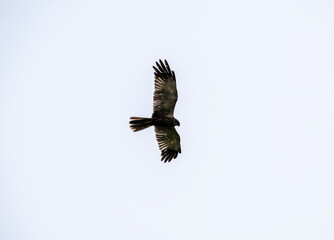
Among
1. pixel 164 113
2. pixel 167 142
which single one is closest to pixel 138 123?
pixel 164 113

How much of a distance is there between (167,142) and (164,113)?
1.46m

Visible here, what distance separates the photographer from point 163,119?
17.7m

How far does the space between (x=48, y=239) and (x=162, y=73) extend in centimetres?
11183

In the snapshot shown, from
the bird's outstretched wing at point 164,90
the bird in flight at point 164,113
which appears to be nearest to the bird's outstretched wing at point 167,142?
the bird in flight at point 164,113

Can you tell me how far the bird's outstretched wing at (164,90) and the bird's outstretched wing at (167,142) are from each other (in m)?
0.83

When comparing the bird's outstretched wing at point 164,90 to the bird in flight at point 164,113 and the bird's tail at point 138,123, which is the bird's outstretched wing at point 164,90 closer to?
the bird in flight at point 164,113

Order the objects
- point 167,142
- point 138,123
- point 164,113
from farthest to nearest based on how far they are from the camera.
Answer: point 167,142, point 164,113, point 138,123

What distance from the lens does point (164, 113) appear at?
17750 mm

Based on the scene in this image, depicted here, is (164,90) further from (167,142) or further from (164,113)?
(167,142)

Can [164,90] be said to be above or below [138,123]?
above

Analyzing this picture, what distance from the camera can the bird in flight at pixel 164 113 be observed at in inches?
674

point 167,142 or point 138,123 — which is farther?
point 167,142

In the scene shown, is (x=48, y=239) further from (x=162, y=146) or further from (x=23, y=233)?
(x=162, y=146)

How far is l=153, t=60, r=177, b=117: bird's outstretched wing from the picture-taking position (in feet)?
56.2
